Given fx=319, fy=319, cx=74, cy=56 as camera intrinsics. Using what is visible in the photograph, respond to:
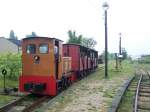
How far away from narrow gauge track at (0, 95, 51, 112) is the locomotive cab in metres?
0.47

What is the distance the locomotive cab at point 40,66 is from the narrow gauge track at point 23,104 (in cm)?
47

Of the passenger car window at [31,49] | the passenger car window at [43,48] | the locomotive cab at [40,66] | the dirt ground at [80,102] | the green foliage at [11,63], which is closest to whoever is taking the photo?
the dirt ground at [80,102]

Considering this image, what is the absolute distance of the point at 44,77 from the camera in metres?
15.7

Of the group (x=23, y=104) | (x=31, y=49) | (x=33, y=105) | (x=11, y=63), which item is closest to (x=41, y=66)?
(x=31, y=49)

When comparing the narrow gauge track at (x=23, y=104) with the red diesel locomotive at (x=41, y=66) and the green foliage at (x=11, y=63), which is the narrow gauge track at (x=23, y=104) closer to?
the red diesel locomotive at (x=41, y=66)

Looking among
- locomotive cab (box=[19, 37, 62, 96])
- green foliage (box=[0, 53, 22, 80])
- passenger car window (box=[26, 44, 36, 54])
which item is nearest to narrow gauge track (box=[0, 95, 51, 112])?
locomotive cab (box=[19, 37, 62, 96])

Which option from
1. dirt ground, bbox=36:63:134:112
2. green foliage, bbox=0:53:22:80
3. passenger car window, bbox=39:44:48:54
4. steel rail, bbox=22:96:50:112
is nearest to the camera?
steel rail, bbox=22:96:50:112

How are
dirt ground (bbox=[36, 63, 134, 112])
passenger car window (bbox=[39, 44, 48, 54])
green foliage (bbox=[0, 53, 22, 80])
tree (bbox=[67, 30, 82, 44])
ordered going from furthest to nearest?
tree (bbox=[67, 30, 82, 44]), green foliage (bbox=[0, 53, 22, 80]), passenger car window (bbox=[39, 44, 48, 54]), dirt ground (bbox=[36, 63, 134, 112])

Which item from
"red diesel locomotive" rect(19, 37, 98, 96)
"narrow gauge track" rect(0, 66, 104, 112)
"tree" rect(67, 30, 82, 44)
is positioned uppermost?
"tree" rect(67, 30, 82, 44)

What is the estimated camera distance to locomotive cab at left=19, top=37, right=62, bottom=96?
51.0 ft

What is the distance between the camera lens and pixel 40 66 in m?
16.0

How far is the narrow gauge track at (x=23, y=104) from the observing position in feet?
39.9

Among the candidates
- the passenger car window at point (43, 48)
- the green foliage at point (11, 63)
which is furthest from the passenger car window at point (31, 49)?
the green foliage at point (11, 63)

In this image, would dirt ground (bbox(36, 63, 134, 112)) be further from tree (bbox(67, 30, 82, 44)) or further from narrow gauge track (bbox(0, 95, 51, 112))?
tree (bbox(67, 30, 82, 44))
